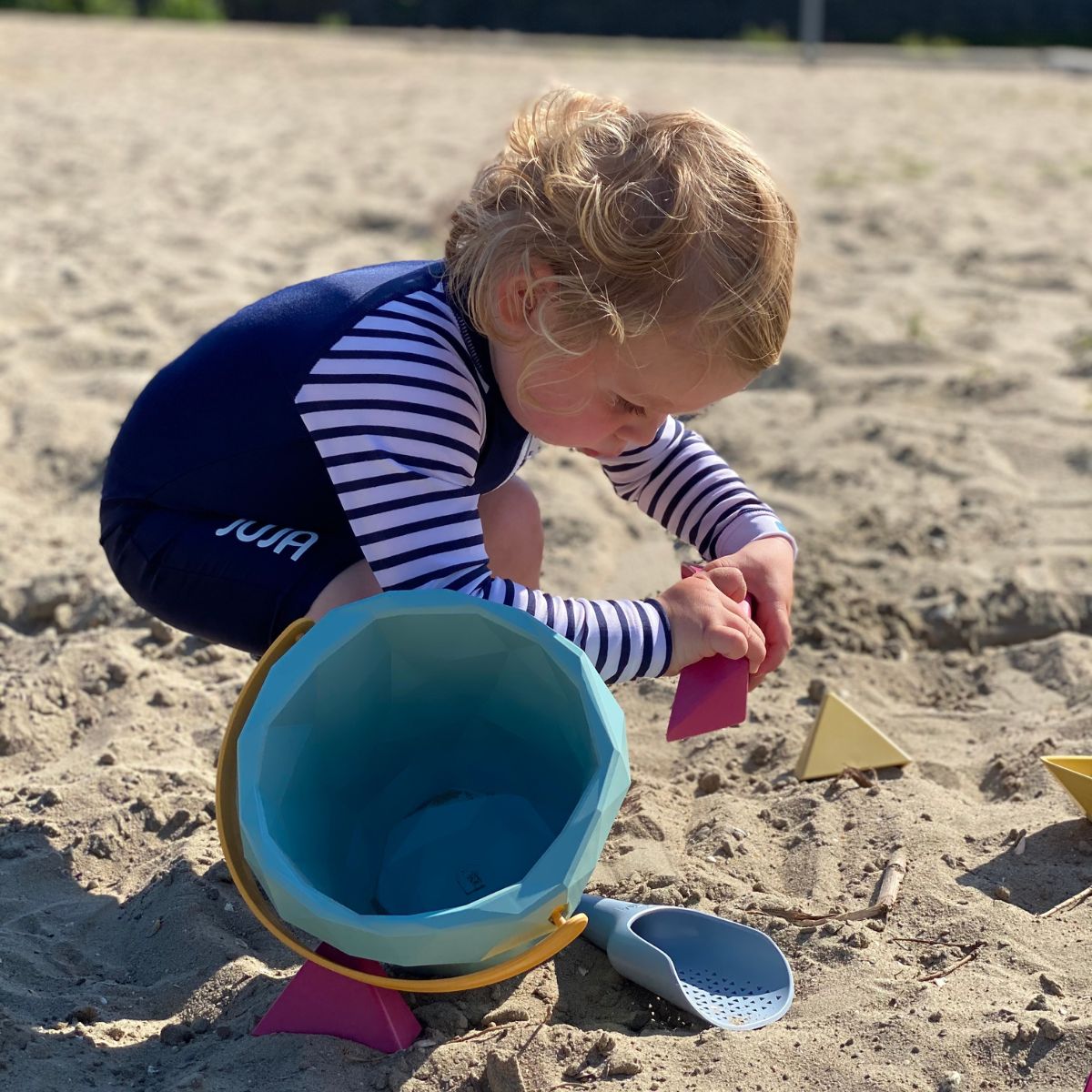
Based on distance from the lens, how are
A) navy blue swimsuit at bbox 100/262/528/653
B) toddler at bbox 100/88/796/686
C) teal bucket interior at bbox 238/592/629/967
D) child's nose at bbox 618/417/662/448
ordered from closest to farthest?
teal bucket interior at bbox 238/592/629/967
toddler at bbox 100/88/796/686
child's nose at bbox 618/417/662/448
navy blue swimsuit at bbox 100/262/528/653

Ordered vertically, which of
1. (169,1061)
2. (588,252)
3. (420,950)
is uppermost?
(588,252)

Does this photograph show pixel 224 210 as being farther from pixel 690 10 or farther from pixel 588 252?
pixel 690 10

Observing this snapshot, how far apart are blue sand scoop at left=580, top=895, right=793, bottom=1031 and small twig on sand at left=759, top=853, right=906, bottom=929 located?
0.16 feet

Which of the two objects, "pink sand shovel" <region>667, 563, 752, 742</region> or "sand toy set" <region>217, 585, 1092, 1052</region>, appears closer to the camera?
"sand toy set" <region>217, 585, 1092, 1052</region>

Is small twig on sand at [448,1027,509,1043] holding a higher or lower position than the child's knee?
lower

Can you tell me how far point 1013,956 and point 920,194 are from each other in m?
3.93

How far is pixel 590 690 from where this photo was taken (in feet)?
4.55

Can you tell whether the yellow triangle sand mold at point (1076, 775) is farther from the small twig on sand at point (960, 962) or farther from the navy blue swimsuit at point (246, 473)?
the navy blue swimsuit at point (246, 473)

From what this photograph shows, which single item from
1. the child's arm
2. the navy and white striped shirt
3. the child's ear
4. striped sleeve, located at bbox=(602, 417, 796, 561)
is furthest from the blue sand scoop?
the child's ear

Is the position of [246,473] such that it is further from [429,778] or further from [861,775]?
[861,775]

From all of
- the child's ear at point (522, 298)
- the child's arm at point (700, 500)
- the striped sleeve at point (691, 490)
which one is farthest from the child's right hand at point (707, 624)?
the child's ear at point (522, 298)

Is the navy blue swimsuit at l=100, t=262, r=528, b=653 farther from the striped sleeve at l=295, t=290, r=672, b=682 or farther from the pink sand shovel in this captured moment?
the pink sand shovel

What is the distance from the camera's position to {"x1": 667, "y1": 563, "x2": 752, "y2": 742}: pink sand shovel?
5.29 feet

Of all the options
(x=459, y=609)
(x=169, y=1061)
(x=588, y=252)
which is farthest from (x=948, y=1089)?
(x=588, y=252)
